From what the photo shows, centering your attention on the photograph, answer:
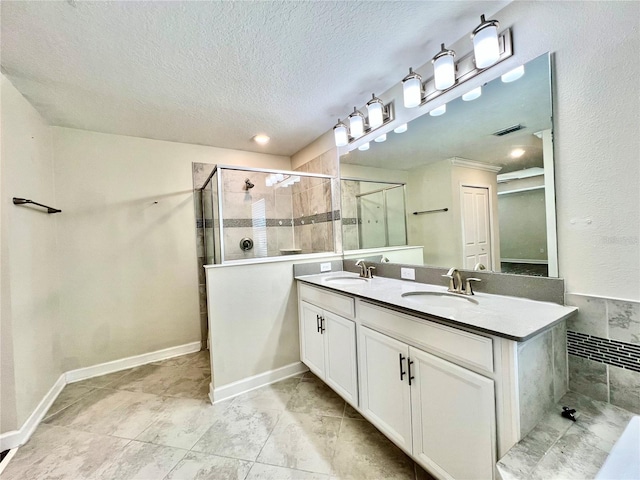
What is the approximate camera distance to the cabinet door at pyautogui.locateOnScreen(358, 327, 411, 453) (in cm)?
128

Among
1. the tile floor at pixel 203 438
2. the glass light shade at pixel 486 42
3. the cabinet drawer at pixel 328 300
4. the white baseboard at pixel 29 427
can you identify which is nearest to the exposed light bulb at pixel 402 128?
the glass light shade at pixel 486 42

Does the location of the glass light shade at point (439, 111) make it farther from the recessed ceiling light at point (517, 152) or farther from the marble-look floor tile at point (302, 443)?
the marble-look floor tile at point (302, 443)

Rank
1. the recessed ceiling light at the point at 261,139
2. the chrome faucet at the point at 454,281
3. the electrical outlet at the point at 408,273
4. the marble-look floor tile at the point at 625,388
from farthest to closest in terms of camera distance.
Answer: the recessed ceiling light at the point at 261,139 < the electrical outlet at the point at 408,273 < the chrome faucet at the point at 454,281 < the marble-look floor tile at the point at 625,388

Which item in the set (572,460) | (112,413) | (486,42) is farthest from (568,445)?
(112,413)

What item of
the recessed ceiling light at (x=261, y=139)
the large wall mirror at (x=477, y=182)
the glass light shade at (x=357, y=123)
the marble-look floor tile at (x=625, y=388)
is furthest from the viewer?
the recessed ceiling light at (x=261, y=139)

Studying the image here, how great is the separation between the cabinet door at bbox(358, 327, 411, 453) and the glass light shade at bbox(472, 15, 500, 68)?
→ 1.51 m

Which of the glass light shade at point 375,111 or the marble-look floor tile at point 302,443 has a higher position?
the glass light shade at point 375,111

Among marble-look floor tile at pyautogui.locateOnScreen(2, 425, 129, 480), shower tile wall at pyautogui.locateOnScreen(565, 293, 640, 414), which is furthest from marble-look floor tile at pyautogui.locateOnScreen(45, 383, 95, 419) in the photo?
shower tile wall at pyautogui.locateOnScreen(565, 293, 640, 414)

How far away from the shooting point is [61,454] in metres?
1.55

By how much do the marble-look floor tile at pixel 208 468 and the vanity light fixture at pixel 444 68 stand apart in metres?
2.43

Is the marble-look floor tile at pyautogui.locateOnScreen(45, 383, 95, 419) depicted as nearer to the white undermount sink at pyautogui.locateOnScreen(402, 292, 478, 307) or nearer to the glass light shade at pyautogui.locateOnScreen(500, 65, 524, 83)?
the white undermount sink at pyautogui.locateOnScreen(402, 292, 478, 307)

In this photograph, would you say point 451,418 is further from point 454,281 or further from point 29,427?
point 29,427

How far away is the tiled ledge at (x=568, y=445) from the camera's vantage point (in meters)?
0.78

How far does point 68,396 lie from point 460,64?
12.6ft
